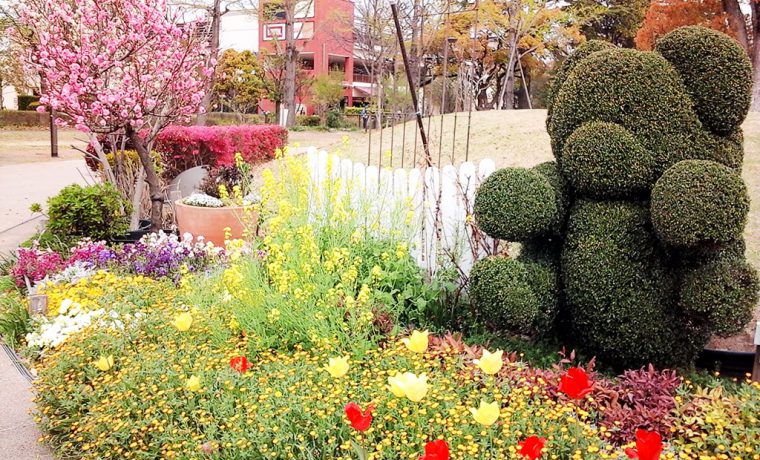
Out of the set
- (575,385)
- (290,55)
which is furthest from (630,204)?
(290,55)

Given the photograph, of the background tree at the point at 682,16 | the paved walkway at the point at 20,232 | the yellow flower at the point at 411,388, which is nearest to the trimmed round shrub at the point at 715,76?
the yellow flower at the point at 411,388

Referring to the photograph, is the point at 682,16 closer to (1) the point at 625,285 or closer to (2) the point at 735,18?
(2) the point at 735,18

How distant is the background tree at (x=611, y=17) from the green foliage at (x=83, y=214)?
877 inches

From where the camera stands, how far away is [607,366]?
3.78 meters

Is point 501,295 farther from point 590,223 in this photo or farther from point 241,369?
point 241,369

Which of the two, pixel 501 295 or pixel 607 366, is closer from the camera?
pixel 501 295

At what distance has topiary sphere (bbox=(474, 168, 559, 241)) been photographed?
11.3 ft

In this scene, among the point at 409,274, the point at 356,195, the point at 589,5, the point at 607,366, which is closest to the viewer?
the point at 607,366

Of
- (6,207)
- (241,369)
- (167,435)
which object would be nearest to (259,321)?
(241,369)

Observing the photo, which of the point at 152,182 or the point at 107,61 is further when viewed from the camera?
the point at 152,182

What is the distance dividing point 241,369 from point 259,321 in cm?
71

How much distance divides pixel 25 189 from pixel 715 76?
11.8 meters

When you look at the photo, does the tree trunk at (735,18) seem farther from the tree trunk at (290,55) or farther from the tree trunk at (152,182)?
the tree trunk at (290,55)

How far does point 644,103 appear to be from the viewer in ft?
11.5
